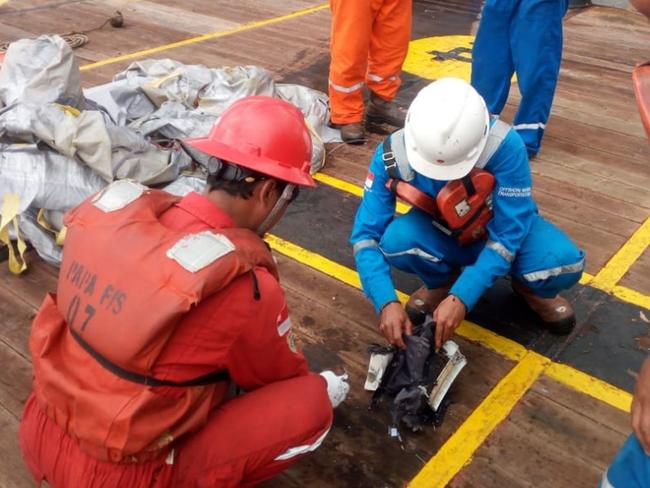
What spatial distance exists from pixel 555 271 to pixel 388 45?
279cm

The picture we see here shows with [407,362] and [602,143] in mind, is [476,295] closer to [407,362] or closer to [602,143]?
[407,362]

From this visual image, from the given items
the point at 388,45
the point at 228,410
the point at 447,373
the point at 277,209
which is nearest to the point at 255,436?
the point at 228,410

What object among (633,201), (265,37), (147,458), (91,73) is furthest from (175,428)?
(265,37)

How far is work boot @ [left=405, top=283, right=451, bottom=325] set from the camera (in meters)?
3.40

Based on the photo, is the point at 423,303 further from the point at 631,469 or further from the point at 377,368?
the point at 631,469

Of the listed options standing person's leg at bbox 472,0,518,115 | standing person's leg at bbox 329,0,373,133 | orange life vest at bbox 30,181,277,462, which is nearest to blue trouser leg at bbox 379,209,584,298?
orange life vest at bbox 30,181,277,462

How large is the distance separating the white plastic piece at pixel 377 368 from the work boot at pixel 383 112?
2.99 metres

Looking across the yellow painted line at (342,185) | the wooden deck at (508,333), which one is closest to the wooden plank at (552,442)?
the wooden deck at (508,333)

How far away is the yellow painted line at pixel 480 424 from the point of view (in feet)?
8.51

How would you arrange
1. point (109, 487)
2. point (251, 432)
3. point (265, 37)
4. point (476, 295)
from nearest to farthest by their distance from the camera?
point (109, 487) < point (251, 432) < point (476, 295) < point (265, 37)

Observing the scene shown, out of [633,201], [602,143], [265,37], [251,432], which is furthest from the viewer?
[265,37]

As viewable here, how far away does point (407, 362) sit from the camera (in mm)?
2830

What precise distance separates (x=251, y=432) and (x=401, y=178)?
4.52ft

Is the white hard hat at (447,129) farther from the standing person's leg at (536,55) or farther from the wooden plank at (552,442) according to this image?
the standing person's leg at (536,55)
